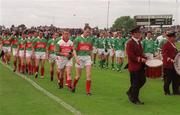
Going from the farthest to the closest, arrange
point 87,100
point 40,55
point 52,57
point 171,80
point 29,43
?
point 29,43, point 40,55, point 52,57, point 171,80, point 87,100

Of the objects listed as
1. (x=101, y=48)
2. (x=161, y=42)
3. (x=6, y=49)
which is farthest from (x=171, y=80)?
(x=6, y=49)

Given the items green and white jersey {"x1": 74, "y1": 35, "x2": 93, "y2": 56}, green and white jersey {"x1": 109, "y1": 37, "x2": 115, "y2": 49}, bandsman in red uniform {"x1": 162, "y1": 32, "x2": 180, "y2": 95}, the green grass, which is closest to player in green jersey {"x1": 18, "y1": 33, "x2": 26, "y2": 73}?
the green grass

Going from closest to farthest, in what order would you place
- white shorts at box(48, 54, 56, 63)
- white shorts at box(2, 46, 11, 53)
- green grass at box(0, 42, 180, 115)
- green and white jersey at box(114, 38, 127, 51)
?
1. green grass at box(0, 42, 180, 115)
2. white shorts at box(48, 54, 56, 63)
3. green and white jersey at box(114, 38, 127, 51)
4. white shorts at box(2, 46, 11, 53)

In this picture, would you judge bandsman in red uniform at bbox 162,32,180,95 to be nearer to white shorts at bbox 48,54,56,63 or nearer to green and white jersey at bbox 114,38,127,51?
white shorts at bbox 48,54,56,63

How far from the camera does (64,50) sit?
1711 centimetres

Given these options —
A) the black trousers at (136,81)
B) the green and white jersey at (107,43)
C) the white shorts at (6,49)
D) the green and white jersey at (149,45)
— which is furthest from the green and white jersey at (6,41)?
the black trousers at (136,81)

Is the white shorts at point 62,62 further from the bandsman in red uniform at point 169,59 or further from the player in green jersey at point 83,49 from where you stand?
the bandsman in red uniform at point 169,59

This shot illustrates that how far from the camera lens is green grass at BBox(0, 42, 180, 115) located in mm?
12375

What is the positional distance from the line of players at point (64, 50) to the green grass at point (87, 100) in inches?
31.0

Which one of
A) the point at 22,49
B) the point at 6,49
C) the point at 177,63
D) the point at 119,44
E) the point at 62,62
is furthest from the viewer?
the point at 6,49

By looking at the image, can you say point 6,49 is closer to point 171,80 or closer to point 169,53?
point 171,80

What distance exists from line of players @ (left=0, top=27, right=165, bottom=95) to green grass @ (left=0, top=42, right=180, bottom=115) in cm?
79

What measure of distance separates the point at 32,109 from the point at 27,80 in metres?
7.54

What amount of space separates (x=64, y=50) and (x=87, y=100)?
3326mm
